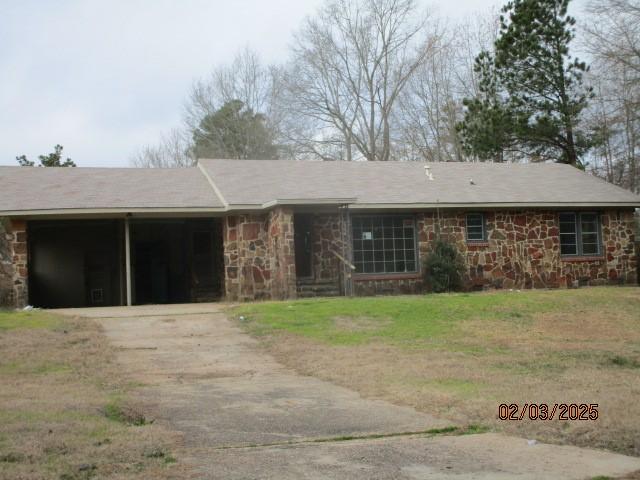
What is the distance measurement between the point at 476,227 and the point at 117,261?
11.2 m

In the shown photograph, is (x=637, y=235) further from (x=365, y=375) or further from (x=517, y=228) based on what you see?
(x=365, y=375)

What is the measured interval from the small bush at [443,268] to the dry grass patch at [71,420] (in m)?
10.9

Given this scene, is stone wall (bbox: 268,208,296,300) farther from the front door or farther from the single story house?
the front door

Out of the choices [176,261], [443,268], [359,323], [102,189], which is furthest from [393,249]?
[102,189]

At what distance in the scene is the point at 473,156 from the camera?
36906 mm

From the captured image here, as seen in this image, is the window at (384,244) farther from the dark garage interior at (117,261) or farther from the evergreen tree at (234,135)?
the evergreen tree at (234,135)

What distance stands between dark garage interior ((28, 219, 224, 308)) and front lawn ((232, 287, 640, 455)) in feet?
22.8

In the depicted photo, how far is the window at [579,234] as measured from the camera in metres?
24.2

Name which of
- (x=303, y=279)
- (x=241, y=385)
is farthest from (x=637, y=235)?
(x=241, y=385)

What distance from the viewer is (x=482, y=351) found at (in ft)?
40.9

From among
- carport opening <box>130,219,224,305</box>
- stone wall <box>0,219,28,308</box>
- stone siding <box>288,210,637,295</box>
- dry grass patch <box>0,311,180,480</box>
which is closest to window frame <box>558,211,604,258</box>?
stone siding <box>288,210,637,295</box>

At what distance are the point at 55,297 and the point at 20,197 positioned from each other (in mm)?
5654

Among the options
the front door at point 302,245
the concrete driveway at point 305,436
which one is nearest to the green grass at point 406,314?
the concrete driveway at point 305,436
